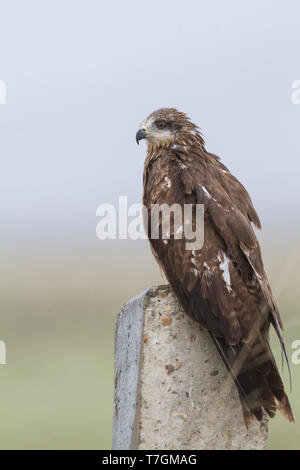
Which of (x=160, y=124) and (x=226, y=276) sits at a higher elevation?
(x=160, y=124)

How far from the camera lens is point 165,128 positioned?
6.80 m

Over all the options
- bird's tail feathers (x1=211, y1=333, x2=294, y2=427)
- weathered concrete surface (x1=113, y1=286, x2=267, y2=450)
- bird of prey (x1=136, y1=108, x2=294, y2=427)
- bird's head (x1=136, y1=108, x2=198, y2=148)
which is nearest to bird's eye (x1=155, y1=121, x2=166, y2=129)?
bird's head (x1=136, y1=108, x2=198, y2=148)

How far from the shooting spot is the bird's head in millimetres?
6633

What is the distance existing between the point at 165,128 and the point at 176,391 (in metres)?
2.80

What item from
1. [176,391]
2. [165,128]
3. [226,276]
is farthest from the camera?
[165,128]

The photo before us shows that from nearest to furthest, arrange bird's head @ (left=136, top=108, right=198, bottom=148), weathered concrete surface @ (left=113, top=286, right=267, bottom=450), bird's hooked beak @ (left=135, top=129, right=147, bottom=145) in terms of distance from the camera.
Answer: weathered concrete surface @ (left=113, top=286, right=267, bottom=450) < bird's head @ (left=136, top=108, right=198, bottom=148) < bird's hooked beak @ (left=135, top=129, right=147, bottom=145)

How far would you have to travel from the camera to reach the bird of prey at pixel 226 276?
193 inches

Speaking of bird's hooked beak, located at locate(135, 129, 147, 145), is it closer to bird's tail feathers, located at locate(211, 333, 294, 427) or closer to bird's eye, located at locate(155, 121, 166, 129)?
bird's eye, located at locate(155, 121, 166, 129)

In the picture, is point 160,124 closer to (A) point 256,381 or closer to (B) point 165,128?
(B) point 165,128

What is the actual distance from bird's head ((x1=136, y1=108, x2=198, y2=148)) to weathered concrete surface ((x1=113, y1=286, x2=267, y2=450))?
200 cm

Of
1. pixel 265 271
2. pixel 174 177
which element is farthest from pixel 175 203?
pixel 265 271

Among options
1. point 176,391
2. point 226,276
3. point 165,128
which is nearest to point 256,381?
point 176,391

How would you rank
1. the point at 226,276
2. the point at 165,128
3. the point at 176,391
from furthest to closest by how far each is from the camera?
the point at 165,128 < the point at 226,276 < the point at 176,391

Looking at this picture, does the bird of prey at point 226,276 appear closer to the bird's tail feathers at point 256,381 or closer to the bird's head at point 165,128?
the bird's tail feathers at point 256,381
